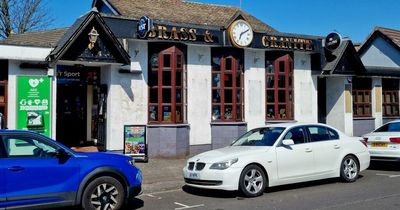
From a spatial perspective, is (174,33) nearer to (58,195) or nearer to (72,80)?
(72,80)

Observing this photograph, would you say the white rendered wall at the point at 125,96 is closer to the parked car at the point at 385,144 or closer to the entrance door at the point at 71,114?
the entrance door at the point at 71,114

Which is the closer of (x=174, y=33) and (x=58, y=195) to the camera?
(x=58, y=195)

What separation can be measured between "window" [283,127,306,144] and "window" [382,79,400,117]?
520 inches

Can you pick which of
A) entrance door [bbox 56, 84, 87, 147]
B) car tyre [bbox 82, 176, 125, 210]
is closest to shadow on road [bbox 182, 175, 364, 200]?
car tyre [bbox 82, 176, 125, 210]

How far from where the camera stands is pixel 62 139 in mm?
15555

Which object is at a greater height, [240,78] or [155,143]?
[240,78]

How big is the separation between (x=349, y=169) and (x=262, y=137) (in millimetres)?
2347

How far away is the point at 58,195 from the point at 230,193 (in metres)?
3.86

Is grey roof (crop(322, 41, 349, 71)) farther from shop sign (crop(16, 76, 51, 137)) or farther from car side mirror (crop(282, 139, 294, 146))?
shop sign (crop(16, 76, 51, 137))

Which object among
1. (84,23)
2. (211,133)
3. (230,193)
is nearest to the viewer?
(230,193)

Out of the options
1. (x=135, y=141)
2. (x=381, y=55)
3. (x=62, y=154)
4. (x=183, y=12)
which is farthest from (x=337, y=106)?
(x=62, y=154)

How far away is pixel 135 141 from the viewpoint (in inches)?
550

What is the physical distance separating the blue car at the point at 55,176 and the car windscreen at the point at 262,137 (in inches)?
131

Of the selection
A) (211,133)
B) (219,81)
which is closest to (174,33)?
(219,81)
